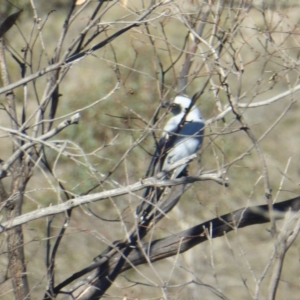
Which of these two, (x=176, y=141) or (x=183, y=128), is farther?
(x=183, y=128)

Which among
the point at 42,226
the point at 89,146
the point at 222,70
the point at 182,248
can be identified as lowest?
the point at 42,226

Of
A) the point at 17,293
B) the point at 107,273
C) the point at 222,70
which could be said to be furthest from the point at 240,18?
the point at 17,293

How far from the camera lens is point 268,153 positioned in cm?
738

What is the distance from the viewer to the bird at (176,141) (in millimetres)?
3631

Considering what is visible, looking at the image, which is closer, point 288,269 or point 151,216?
point 151,216

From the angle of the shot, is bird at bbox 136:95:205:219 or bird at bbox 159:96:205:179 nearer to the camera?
bird at bbox 136:95:205:219

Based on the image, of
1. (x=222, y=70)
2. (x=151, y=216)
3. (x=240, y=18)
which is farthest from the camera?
(x=151, y=216)

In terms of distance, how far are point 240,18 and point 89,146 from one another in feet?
12.7

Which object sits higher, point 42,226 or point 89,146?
point 89,146

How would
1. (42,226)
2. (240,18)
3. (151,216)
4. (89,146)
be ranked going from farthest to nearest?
(89,146) → (42,226) → (151,216) → (240,18)

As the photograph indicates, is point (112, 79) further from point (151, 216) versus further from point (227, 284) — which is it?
point (151, 216)

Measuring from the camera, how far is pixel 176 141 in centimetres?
453

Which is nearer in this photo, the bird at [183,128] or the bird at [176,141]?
the bird at [176,141]

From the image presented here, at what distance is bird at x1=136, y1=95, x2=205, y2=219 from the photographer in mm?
3631
